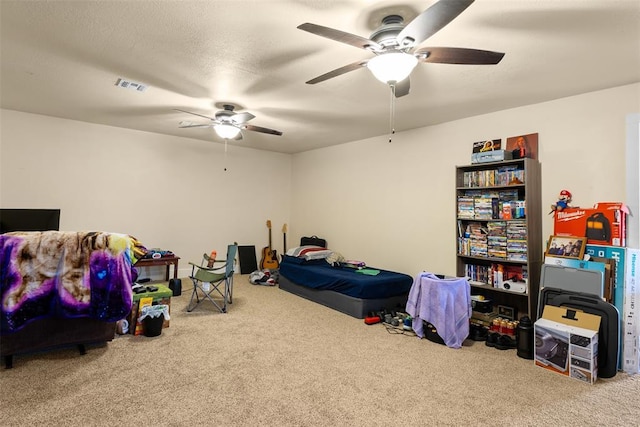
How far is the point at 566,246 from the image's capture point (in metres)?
3.12

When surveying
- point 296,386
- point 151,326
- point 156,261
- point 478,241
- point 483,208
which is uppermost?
point 483,208

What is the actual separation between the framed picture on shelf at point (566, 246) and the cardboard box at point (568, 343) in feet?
1.73

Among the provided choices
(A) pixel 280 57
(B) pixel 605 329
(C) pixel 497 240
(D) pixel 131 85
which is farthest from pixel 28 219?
(B) pixel 605 329

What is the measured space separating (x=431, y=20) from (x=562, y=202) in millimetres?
2590

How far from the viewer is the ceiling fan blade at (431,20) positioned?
1573 millimetres

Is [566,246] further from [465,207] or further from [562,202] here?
[465,207]

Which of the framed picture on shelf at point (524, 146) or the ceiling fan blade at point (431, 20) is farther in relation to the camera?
the framed picture on shelf at point (524, 146)

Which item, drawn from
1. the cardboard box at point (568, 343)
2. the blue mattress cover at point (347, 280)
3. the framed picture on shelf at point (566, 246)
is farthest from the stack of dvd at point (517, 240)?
Answer: the blue mattress cover at point (347, 280)

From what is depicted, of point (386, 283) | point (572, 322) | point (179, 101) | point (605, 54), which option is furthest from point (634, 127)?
point (179, 101)

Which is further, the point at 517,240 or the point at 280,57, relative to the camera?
the point at 517,240

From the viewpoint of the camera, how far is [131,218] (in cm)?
545

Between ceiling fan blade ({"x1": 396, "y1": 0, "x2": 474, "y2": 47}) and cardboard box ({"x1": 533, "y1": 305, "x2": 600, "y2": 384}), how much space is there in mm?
2487

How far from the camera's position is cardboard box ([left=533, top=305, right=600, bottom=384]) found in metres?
2.53

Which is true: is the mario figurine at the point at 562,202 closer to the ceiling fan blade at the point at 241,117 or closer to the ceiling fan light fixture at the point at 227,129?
the ceiling fan blade at the point at 241,117
